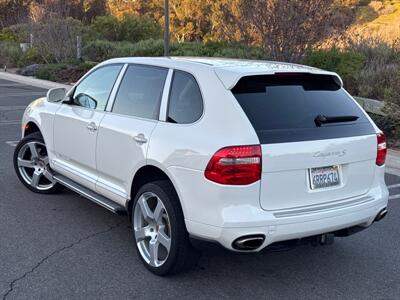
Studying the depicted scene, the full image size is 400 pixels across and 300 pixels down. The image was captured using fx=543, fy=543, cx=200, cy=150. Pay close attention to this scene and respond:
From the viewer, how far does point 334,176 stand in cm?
396

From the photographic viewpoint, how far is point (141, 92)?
4609 mm

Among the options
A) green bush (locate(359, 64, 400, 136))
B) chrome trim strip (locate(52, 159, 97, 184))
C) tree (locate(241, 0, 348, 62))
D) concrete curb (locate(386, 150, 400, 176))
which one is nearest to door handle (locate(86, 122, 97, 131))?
chrome trim strip (locate(52, 159, 97, 184))

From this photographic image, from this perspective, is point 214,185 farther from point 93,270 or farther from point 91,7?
point 91,7

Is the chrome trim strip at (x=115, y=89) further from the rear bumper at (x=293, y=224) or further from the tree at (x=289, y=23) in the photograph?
the tree at (x=289, y=23)

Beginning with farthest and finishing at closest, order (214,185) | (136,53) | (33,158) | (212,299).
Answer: (136,53) < (33,158) < (212,299) < (214,185)

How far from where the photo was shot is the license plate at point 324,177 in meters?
3.83

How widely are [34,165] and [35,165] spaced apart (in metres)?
0.01

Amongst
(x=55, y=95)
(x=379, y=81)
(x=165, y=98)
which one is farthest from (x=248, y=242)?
(x=379, y=81)

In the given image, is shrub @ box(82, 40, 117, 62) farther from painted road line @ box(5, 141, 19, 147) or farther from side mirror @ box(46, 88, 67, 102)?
side mirror @ box(46, 88, 67, 102)

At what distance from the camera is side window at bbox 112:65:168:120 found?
4410 millimetres

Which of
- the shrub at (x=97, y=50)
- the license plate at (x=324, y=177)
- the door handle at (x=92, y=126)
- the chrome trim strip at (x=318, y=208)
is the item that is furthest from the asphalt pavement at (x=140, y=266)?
the shrub at (x=97, y=50)

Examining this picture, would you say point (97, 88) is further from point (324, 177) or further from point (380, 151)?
point (380, 151)

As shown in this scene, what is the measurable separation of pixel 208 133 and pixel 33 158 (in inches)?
126

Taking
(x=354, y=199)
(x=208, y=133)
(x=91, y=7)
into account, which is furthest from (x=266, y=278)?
(x=91, y=7)
